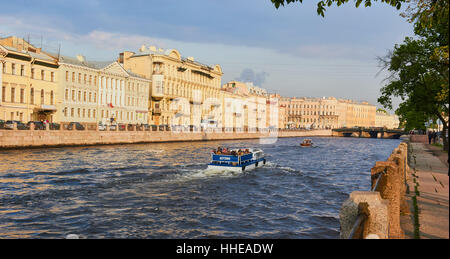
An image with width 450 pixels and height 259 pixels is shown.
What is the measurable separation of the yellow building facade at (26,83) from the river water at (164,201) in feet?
74.9

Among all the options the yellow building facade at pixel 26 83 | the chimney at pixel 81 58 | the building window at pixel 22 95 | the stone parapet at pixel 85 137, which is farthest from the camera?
the chimney at pixel 81 58

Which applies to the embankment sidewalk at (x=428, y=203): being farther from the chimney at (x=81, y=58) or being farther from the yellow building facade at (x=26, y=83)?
the chimney at (x=81, y=58)

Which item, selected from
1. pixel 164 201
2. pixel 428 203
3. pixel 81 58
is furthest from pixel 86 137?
pixel 428 203

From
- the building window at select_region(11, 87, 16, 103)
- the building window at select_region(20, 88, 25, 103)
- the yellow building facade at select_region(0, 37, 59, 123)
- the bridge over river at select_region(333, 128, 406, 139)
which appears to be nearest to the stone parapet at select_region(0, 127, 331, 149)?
the yellow building facade at select_region(0, 37, 59, 123)

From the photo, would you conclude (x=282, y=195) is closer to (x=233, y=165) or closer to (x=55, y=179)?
(x=233, y=165)

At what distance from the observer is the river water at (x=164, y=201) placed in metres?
13.0

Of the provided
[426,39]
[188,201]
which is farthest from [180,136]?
[188,201]

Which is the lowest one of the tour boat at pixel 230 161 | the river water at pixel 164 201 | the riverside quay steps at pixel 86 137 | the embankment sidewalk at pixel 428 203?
the river water at pixel 164 201

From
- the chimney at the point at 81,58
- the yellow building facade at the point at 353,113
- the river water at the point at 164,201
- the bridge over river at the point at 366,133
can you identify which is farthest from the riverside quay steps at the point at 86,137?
the yellow building facade at the point at 353,113

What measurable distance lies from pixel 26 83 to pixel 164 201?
1639 inches

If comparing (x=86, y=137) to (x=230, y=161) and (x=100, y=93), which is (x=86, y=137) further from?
(x=230, y=161)

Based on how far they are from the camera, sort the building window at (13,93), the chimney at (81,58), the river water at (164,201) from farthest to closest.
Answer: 1. the chimney at (81,58)
2. the building window at (13,93)
3. the river water at (164,201)

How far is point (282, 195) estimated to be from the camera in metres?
19.9

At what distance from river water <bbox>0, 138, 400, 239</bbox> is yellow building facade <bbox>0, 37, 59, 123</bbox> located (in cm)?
2283
